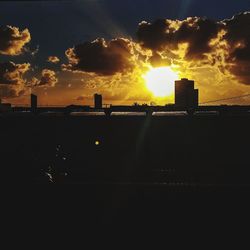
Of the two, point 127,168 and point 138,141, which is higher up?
point 138,141

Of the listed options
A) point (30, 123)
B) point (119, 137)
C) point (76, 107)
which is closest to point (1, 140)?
point (30, 123)

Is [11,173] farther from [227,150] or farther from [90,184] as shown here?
[227,150]

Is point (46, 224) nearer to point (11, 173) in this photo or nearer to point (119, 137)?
point (11, 173)

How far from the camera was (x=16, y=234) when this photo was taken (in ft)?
21.2

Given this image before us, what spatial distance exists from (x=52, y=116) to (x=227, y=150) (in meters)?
8.83

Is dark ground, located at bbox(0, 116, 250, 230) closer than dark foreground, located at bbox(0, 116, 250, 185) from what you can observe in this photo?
Yes

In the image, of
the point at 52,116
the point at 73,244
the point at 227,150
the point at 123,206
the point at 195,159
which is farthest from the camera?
the point at 52,116

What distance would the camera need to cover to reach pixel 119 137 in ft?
72.1

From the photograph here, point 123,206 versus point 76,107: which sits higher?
point 76,107

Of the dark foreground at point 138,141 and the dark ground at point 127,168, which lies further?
the dark foreground at point 138,141

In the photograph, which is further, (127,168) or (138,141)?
(138,141)

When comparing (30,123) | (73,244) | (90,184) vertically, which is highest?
(30,123)

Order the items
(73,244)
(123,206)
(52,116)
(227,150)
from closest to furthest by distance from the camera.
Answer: (73,244) → (123,206) → (227,150) → (52,116)

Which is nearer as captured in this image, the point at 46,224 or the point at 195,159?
the point at 46,224
